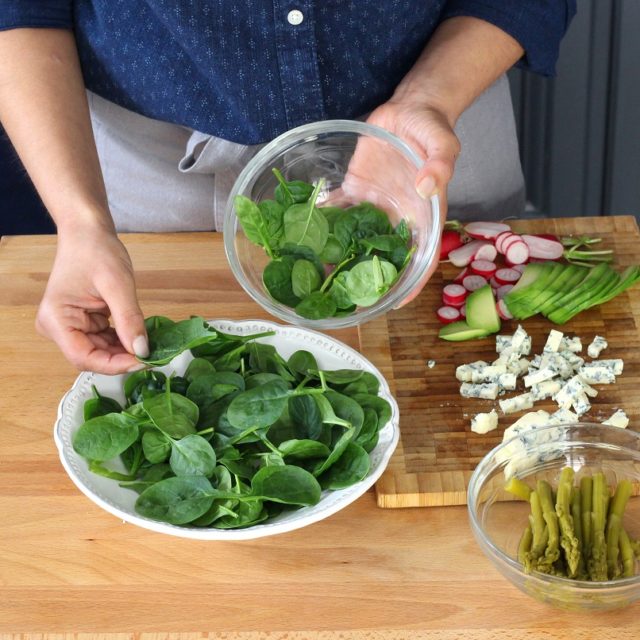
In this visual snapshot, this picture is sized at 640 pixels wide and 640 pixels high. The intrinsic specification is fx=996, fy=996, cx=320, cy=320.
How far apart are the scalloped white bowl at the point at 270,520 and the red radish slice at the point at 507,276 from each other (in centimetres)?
37

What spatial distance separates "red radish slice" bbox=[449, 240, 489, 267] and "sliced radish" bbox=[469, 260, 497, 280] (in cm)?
1

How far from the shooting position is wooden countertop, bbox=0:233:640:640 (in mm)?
1012

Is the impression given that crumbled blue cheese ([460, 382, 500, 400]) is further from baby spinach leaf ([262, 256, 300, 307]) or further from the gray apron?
the gray apron

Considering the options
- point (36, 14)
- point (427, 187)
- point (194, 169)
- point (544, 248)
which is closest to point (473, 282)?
point (544, 248)

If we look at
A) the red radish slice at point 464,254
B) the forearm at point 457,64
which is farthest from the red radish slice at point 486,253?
the forearm at point 457,64

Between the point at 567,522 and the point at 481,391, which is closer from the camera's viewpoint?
the point at 567,522

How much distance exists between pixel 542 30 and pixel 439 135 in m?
0.36

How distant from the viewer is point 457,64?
149cm

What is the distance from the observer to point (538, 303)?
1.46m

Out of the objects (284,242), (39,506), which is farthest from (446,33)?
(39,506)

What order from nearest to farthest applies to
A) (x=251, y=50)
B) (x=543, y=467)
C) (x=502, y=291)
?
(x=543, y=467) < (x=251, y=50) < (x=502, y=291)

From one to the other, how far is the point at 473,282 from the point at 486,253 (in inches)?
2.5

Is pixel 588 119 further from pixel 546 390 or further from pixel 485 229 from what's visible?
pixel 546 390

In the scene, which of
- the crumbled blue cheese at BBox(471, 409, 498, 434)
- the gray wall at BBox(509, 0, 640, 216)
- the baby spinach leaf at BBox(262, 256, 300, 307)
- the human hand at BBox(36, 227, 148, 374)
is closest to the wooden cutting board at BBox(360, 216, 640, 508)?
the crumbled blue cheese at BBox(471, 409, 498, 434)
